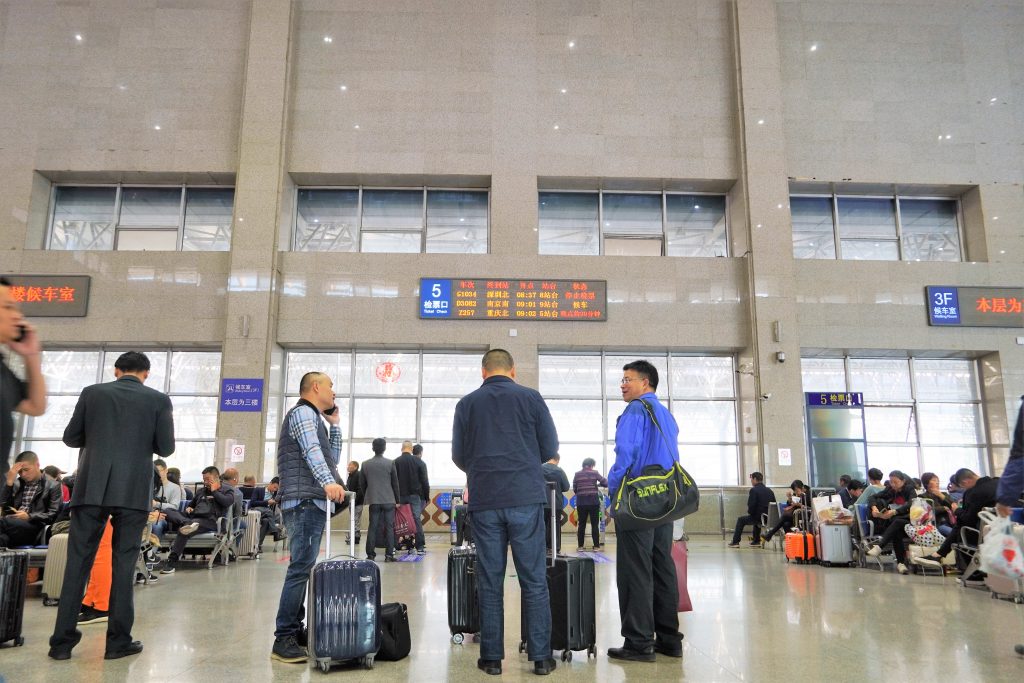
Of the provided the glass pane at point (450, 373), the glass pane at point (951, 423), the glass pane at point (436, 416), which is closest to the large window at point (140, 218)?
the glass pane at point (450, 373)

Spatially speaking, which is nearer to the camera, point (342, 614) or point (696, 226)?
point (342, 614)

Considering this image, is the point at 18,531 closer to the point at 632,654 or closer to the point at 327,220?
the point at 632,654

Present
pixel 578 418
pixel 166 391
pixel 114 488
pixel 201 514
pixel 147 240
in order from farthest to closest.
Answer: pixel 147 240, pixel 578 418, pixel 166 391, pixel 201 514, pixel 114 488

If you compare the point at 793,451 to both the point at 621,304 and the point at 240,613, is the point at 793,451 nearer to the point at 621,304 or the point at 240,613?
the point at 621,304

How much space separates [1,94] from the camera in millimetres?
16594

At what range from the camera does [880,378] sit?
16859mm

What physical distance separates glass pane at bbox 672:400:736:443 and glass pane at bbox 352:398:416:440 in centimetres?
597

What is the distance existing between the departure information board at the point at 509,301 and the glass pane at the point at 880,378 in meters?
A: 6.15

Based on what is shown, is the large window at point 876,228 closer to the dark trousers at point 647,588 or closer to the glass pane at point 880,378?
the glass pane at point 880,378

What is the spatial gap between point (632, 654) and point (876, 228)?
15834 millimetres

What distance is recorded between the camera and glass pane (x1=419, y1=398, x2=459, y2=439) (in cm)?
1617

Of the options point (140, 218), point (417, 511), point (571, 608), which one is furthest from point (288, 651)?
point (140, 218)

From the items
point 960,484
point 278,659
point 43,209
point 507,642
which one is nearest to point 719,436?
point 960,484

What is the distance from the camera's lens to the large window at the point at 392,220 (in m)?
16.8
